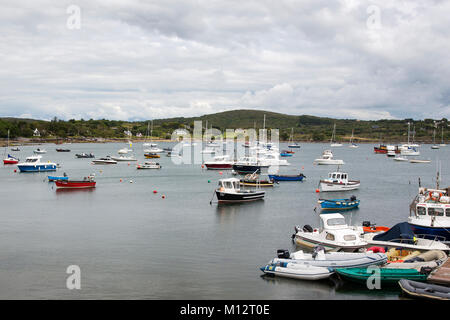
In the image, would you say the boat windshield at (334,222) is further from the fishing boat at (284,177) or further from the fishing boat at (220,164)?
the fishing boat at (220,164)

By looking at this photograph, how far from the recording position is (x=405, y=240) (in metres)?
29.5

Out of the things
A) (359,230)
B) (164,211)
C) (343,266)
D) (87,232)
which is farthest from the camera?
(164,211)

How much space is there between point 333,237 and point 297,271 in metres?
5.71

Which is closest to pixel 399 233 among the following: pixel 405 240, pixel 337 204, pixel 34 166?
pixel 405 240

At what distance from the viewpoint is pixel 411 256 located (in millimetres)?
27141

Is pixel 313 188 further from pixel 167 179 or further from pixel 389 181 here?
pixel 167 179

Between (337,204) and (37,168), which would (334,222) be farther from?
(37,168)

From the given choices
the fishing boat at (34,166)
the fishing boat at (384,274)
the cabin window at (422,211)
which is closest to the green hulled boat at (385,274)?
the fishing boat at (384,274)

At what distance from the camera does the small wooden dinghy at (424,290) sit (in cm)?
2123

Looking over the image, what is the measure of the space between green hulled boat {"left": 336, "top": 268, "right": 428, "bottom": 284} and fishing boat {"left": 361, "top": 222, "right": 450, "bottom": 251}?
480cm

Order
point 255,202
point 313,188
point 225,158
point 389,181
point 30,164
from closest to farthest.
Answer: point 255,202 → point 313,188 → point 389,181 → point 30,164 → point 225,158
